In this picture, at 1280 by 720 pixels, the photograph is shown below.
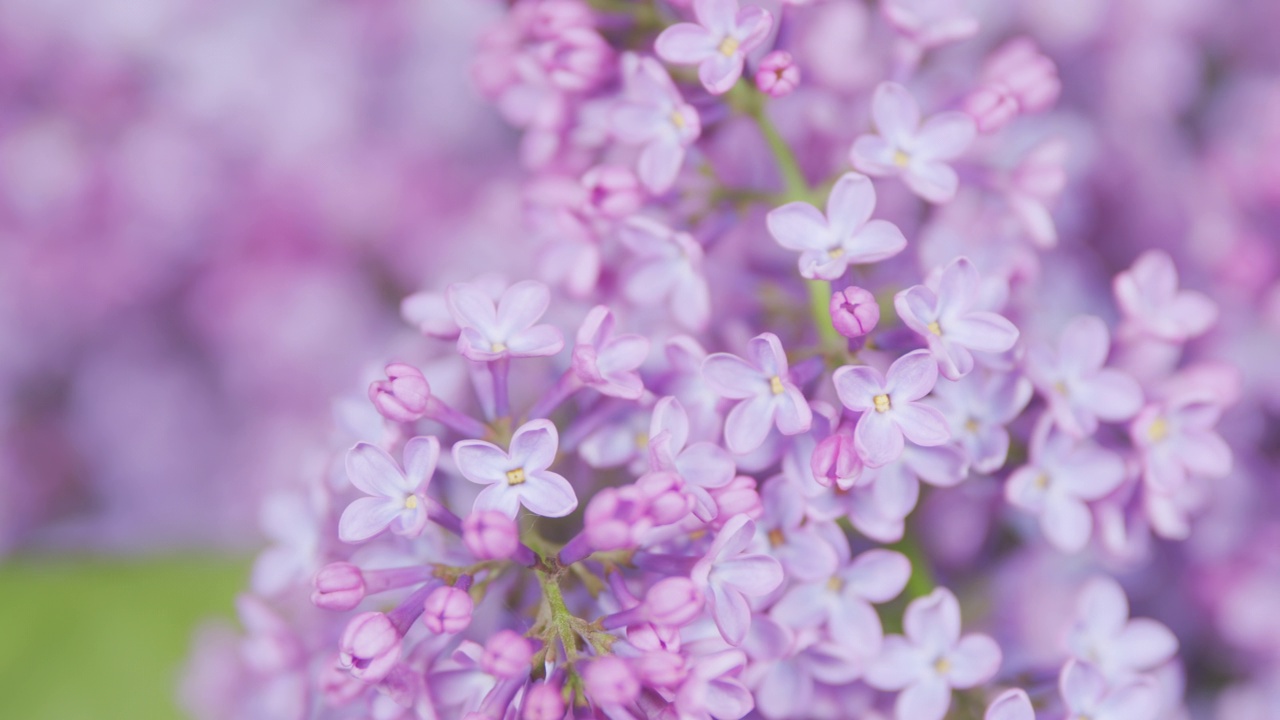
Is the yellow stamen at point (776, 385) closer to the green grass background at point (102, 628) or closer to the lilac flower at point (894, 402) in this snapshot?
the lilac flower at point (894, 402)

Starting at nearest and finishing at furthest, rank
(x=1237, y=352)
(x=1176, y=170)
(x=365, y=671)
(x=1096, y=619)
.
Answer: (x=365, y=671) → (x=1096, y=619) → (x=1237, y=352) → (x=1176, y=170)

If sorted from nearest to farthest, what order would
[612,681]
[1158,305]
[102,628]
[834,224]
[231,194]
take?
[612,681] < [834,224] < [1158,305] < [102,628] < [231,194]

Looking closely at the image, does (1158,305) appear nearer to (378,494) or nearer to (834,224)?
(834,224)

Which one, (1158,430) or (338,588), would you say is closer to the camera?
(338,588)

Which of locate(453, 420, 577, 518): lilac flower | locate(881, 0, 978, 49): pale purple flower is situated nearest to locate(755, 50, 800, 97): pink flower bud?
locate(881, 0, 978, 49): pale purple flower

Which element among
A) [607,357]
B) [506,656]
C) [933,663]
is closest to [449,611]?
[506,656]

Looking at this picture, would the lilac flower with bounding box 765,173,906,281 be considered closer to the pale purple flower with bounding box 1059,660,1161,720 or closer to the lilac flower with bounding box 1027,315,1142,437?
the lilac flower with bounding box 1027,315,1142,437

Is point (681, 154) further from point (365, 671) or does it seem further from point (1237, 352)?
point (1237, 352)

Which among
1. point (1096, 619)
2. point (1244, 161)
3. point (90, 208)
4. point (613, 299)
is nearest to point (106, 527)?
point (90, 208)
